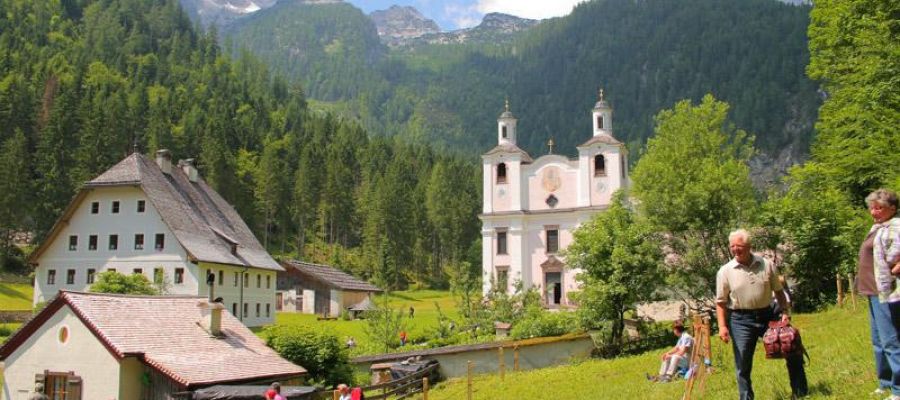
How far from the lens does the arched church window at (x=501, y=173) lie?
58.2 m

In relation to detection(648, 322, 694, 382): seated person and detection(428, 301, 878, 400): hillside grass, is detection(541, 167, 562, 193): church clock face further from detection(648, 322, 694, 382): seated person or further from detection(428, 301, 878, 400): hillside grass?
detection(648, 322, 694, 382): seated person

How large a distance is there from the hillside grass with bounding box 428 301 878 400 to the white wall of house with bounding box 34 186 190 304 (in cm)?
2689

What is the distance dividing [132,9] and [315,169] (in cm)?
9334

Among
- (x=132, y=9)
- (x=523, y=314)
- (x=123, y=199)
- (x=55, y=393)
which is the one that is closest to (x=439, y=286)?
(x=123, y=199)

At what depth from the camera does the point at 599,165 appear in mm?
55812

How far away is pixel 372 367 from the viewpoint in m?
27.5

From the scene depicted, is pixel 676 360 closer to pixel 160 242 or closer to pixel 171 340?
pixel 171 340

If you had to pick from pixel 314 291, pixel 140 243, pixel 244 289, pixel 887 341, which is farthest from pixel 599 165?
pixel 887 341

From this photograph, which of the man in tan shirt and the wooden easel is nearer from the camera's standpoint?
the man in tan shirt

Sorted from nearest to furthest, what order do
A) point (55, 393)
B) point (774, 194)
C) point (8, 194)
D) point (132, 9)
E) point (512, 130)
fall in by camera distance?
point (55, 393), point (774, 194), point (512, 130), point (8, 194), point (132, 9)

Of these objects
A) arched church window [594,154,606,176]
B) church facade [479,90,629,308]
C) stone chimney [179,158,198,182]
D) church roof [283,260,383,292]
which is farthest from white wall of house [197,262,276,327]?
arched church window [594,154,606,176]

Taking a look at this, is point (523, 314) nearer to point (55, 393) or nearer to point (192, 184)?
point (55, 393)

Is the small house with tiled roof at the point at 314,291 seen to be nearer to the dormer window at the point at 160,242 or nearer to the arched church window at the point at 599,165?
the dormer window at the point at 160,242

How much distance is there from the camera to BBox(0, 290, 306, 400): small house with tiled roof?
21688 millimetres
